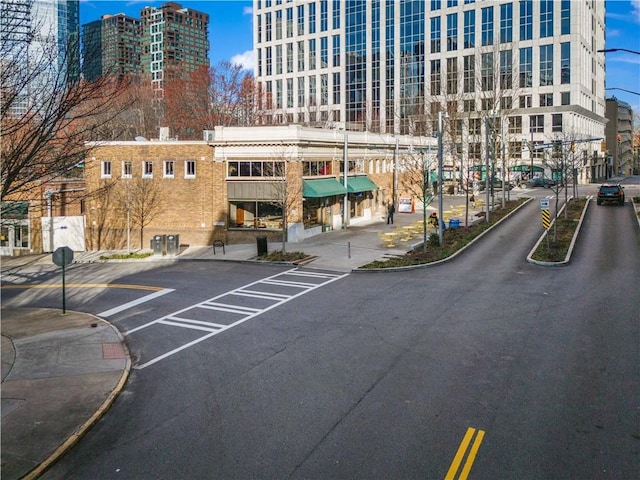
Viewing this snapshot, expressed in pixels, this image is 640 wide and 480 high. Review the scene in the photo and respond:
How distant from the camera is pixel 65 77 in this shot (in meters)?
14.8

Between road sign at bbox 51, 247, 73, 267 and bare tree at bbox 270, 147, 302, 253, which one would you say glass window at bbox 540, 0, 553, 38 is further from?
road sign at bbox 51, 247, 73, 267

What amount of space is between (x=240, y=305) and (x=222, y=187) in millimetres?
19142

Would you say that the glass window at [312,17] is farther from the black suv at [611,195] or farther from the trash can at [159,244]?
the trash can at [159,244]

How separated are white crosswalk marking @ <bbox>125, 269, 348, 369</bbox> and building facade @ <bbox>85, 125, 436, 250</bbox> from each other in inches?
375

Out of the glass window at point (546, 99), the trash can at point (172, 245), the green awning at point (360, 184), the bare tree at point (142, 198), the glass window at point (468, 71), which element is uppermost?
the glass window at point (468, 71)

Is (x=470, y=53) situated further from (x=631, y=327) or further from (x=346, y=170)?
(x=631, y=327)

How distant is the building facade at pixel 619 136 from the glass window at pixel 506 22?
4359 cm

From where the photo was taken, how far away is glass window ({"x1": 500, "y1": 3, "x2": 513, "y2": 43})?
8994 cm

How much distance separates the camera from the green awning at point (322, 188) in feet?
125

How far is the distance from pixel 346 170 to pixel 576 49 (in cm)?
5942

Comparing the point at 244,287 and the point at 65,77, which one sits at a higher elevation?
the point at 65,77

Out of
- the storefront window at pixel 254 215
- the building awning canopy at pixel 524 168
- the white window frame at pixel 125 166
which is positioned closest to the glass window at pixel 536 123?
the building awning canopy at pixel 524 168

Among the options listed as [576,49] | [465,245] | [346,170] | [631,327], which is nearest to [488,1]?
[576,49]

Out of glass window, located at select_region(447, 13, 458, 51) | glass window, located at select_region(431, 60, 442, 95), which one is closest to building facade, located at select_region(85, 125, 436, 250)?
glass window, located at select_region(431, 60, 442, 95)
